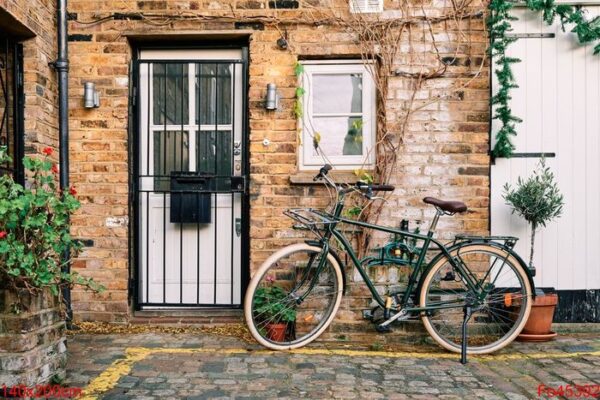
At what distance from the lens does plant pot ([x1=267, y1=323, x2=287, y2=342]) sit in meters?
4.07

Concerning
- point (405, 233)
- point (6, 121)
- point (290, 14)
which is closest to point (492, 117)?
point (405, 233)

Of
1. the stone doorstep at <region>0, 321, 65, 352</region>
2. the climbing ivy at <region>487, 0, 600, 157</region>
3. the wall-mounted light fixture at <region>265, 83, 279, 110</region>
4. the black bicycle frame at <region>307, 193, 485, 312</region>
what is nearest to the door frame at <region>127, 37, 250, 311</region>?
the wall-mounted light fixture at <region>265, 83, 279, 110</region>

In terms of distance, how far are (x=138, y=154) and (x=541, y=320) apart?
3.67 metres

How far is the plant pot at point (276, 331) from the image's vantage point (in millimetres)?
4070

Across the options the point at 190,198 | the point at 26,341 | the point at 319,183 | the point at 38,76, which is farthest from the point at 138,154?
the point at 26,341

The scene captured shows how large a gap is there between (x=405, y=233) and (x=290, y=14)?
2.08 m

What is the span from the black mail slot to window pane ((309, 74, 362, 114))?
1.16 m

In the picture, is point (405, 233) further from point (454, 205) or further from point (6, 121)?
point (6, 121)

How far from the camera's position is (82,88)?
14.9 feet

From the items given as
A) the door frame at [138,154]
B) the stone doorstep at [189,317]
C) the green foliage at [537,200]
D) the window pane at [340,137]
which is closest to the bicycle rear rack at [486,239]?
the green foliage at [537,200]

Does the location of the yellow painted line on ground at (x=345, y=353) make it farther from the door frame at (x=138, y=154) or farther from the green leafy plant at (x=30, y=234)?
the green leafy plant at (x=30, y=234)

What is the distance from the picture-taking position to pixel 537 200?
14.0ft

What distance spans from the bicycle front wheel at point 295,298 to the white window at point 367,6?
207 cm

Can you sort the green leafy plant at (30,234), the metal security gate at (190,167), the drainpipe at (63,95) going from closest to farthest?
the green leafy plant at (30,234)
the drainpipe at (63,95)
the metal security gate at (190,167)
